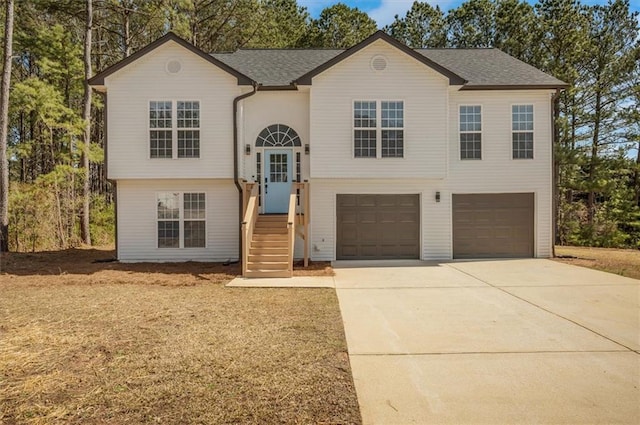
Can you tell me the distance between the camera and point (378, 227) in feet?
45.5

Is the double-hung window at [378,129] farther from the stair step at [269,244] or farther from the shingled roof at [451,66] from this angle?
the stair step at [269,244]

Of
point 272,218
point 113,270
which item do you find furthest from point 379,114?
point 113,270

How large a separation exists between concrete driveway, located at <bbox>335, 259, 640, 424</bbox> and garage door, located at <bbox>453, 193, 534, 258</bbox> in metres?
4.40

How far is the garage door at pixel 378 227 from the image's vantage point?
13.8m

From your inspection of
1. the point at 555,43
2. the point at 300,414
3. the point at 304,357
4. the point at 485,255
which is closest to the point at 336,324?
the point at 304,357

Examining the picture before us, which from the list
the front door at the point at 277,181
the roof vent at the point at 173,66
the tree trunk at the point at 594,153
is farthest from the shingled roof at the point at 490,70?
the tree trunk at the point at 594,153

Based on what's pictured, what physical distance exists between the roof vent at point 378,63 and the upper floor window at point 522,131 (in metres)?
4.67

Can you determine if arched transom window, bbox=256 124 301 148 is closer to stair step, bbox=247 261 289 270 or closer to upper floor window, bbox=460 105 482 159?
stair step, bbox=247 261 289 270

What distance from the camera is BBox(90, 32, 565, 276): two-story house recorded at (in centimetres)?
1280

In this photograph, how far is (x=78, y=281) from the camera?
988 cm

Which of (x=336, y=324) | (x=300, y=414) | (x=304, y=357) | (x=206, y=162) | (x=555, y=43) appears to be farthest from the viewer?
(x=555, y=43)

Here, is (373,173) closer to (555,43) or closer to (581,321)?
(581,321)

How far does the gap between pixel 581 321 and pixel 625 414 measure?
315 cm

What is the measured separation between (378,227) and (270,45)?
1719 cm
